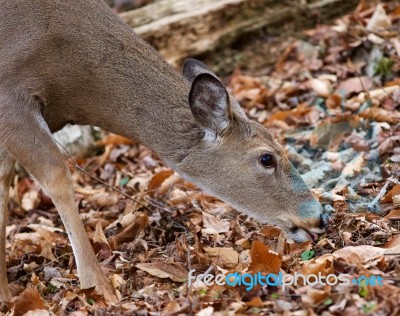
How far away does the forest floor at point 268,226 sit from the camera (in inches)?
175

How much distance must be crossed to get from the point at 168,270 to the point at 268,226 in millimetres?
1020

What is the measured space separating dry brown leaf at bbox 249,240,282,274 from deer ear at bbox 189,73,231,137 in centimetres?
131

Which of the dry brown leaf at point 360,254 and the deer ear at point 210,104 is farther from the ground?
the deer ear at point 210,104

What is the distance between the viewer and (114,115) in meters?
5.81

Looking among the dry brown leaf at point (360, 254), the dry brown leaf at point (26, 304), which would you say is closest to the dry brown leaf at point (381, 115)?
the dry brown leaf at point (360, 254)

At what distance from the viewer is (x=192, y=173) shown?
19.3 feet

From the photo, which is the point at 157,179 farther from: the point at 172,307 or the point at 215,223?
the point at 172,307

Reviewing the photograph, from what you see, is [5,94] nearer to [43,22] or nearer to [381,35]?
[43,22]

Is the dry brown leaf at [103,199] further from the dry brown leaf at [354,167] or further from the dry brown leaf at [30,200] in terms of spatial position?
the dry brown leaf at [354,167]

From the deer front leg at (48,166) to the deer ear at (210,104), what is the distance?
3.41 feet

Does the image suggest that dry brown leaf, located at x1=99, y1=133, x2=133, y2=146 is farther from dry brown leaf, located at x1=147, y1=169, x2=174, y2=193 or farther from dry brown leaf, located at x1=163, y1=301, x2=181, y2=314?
dry brown leaf, located at x1=163, y1=301, x2=181, y2=314

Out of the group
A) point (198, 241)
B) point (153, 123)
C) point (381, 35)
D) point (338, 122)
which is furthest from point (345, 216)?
point (381, 35)

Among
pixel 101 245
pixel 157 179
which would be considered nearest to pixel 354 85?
pixel 157 179

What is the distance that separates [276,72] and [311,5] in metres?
1.19
